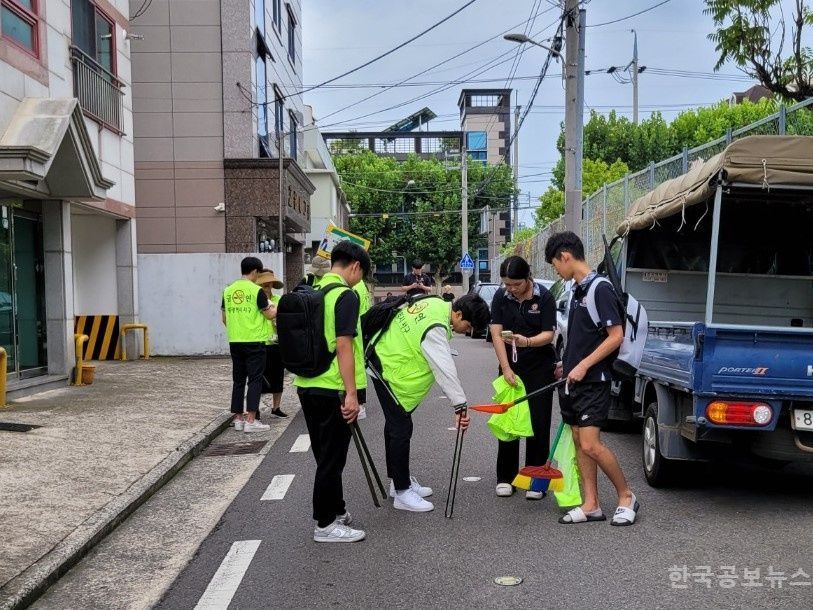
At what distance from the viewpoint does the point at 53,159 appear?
10.8 m

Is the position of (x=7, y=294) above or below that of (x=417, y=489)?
above

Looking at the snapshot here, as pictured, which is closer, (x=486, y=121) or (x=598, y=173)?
(x=598, y=173)

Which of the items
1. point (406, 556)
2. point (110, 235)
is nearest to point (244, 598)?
point (406, 556)

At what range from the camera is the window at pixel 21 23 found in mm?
10695

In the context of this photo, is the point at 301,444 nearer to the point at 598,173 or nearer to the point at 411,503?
the point at 411,503

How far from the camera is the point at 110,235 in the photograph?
55.9ft

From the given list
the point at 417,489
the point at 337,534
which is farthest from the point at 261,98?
the point at 337,534

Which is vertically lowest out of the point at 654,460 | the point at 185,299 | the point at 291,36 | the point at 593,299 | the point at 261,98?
the point at 654,460

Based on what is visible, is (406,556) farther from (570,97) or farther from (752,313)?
(570,97)

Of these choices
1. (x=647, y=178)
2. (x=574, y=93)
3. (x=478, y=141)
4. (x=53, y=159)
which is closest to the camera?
(x=53, y=159)

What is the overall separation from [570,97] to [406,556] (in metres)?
13.9

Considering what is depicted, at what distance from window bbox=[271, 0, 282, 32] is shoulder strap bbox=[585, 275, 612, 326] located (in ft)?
72.7

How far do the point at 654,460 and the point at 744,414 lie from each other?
1.08 meters

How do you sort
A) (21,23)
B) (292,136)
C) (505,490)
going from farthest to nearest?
(292,136) → (21,23) → (505,490)
